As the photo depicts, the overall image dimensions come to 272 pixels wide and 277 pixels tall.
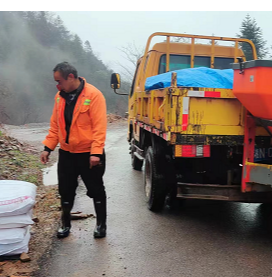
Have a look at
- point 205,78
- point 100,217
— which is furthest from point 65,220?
point 205,78

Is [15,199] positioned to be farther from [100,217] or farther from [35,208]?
[35,208]

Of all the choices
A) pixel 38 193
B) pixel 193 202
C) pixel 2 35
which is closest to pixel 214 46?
pixel 193 202

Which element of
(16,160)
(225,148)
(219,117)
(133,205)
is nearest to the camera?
(219,117)

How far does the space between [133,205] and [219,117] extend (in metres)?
2.23

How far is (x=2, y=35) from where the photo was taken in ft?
211

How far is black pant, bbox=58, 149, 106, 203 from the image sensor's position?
365 centimetres

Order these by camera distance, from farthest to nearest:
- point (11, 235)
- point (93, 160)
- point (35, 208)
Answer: point (35, 208) → point (93, 160) → point (11, 235)

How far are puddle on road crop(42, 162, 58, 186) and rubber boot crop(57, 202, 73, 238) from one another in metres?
2.72

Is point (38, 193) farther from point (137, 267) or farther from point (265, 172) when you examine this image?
point (265, 172)

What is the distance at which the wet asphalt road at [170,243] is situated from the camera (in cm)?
311

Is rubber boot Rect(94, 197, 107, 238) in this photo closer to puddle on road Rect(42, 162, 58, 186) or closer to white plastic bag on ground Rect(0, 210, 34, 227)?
white plastic bag on ground Rect(0, 210, 34, 227)

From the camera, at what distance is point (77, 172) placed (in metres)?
3.74

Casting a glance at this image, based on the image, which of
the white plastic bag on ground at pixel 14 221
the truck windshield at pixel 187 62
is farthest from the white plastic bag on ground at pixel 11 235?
the truck windshield at pixel 187 62

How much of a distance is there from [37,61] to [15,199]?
2655 inches
